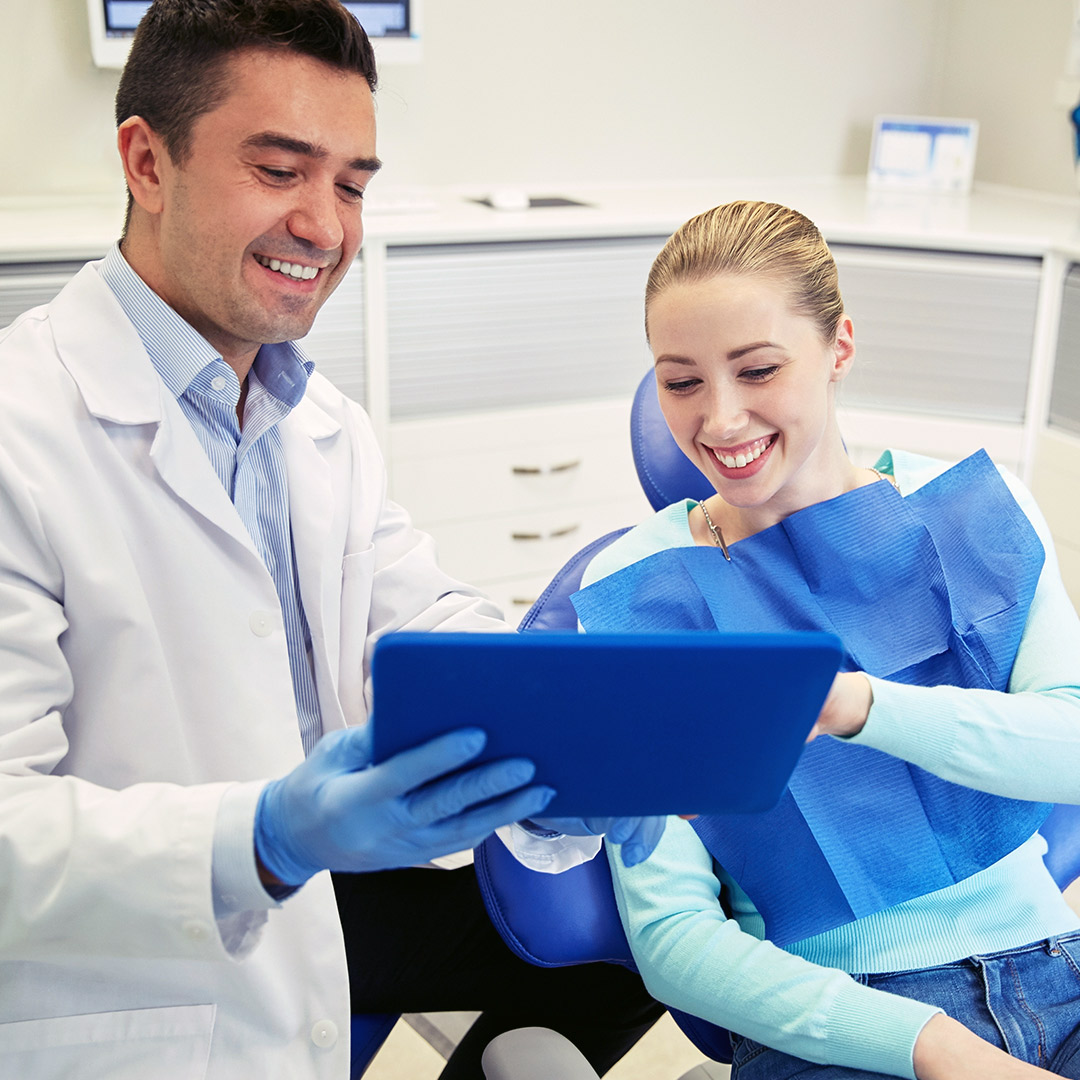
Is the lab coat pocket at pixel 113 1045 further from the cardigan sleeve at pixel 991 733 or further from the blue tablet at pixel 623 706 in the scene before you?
the cardigan sleeve at pixel 991 733

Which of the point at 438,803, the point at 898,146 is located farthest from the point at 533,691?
the point at 898,146

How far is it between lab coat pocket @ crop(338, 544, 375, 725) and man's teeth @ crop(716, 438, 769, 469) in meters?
0.43

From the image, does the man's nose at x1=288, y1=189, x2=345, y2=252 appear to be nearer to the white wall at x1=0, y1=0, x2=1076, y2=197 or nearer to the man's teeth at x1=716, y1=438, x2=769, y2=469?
the man's teeth at x1=716, y1=438, x2=769, y2=469

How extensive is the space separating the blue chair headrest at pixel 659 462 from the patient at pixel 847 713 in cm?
13

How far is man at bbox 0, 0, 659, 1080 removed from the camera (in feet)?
3.16

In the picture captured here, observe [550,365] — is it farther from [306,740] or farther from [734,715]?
[734,715]

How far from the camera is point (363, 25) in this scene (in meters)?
2.88

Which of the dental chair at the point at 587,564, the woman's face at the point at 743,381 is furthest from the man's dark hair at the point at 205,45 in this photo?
the dental chair at the point at 587,564

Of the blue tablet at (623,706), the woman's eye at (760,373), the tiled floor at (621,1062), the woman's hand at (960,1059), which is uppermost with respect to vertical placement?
the woman's eye at (760,373)

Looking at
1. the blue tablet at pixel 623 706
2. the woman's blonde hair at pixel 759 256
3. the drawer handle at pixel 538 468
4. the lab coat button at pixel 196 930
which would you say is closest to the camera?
the blue tablet at pixel 623 706

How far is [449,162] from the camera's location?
335cm

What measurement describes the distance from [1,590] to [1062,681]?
99cm

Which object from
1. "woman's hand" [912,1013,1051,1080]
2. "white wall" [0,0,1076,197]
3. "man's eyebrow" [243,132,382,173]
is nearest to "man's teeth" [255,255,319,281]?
"man's eyebrow" [243,132,382,173]

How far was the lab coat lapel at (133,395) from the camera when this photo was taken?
3.92ft
